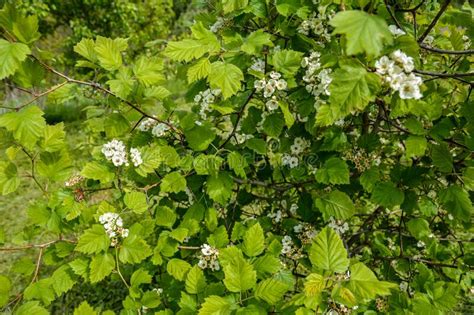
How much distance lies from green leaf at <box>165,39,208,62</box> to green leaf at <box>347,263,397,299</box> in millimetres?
882

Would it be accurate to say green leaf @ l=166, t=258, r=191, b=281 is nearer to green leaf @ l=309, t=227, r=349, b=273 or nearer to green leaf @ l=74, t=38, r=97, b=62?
green leaf @ l=309, t=227, r=349, b=273

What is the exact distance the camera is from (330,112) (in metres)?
1.20

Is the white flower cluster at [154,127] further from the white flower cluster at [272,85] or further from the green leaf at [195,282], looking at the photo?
the green leaf at [195,282]

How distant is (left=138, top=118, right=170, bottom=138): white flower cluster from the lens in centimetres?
184

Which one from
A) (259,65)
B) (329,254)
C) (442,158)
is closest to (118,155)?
(259,65)

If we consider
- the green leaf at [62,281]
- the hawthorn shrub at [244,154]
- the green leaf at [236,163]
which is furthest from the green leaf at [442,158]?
the green leaf at [62,281]

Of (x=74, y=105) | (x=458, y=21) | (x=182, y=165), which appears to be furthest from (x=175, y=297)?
(x=74, y=105)

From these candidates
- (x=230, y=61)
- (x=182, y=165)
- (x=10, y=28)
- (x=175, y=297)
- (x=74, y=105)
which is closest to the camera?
(x=10, y=28)

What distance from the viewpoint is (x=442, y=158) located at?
1.67 metres

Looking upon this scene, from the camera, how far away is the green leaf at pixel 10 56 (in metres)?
1.26

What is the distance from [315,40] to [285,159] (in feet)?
1.81

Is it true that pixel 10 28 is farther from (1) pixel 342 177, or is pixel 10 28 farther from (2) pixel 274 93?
(1) pixel 342 177

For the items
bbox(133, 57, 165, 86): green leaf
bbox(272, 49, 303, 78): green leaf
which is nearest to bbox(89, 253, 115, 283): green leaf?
bbox(133, 57, 165, 86): green leaf

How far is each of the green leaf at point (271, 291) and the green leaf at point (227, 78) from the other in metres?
0.67
